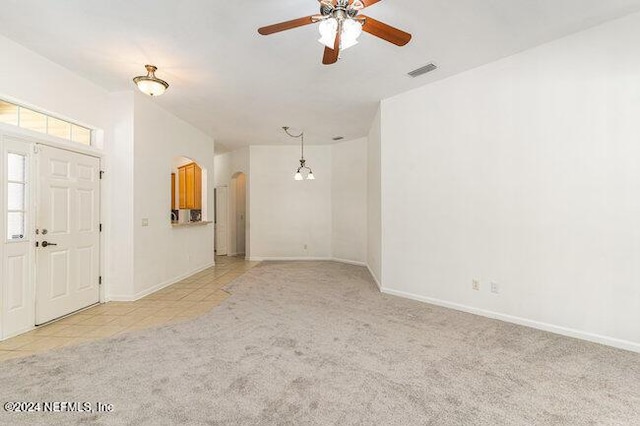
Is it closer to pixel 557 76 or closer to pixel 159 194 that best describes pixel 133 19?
pixel 159 194

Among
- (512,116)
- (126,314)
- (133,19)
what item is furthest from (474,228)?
(126,314)

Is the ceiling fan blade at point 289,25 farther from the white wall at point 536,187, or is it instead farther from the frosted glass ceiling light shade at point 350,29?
the white wall at point 536,187

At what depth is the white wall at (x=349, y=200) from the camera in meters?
6.96

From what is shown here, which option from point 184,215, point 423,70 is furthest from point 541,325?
point 184,215

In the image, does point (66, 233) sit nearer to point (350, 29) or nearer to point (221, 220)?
point (350, 29)

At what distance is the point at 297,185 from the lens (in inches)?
304

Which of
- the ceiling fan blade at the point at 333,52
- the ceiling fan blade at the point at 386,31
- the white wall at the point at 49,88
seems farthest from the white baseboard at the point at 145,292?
the ceiling fan blade at the point at 386,31

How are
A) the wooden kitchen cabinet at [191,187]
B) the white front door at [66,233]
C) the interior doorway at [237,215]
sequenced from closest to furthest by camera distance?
the white front door at [66,233] < the wooden kitchen cabinet at [191,187] < the interior doorway at [237,215]

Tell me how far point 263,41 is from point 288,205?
16.5 feet

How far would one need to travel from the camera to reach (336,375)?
7.36ft

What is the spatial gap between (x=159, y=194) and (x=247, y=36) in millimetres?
3097

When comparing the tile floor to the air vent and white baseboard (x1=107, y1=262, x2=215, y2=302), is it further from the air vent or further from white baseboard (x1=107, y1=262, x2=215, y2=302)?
the air vent

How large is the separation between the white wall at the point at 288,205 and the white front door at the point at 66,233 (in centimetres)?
391

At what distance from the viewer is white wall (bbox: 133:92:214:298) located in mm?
4328
